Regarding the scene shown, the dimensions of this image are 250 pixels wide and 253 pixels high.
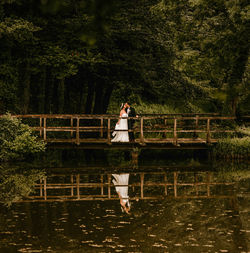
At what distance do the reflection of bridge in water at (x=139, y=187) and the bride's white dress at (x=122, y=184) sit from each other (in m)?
0.13

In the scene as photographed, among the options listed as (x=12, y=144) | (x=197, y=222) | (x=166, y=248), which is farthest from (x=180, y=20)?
(x=166, y=248)

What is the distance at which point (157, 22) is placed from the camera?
30.6 m

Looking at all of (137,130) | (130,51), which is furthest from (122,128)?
(130,51)

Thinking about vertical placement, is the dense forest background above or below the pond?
above

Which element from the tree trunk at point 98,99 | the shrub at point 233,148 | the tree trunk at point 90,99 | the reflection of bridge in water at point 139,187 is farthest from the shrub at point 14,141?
the tree trunk at point 98,99

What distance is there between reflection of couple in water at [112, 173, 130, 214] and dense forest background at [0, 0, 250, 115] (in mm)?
7143

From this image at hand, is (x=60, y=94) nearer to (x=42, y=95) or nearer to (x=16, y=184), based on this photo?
(x=42, y=95)

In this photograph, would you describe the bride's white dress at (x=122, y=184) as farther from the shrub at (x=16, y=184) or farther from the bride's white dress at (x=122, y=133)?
the bride's white dress at (x=122, y=133)

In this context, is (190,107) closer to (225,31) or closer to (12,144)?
(225,31)

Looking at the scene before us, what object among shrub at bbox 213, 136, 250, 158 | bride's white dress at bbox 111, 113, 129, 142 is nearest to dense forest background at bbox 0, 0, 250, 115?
shrub at bbox 213, 136, 250, 158

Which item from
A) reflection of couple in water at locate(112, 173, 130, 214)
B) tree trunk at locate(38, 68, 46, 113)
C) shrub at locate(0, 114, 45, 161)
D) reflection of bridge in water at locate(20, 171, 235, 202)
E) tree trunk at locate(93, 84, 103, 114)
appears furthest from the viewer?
tree trunk at locate(93, 84, 103, 114)

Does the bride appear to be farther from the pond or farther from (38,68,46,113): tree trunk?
(38,68,46,113): tree trunk

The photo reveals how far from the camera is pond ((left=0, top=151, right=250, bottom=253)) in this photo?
33.3ft

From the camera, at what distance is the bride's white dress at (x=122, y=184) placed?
50.9ft
